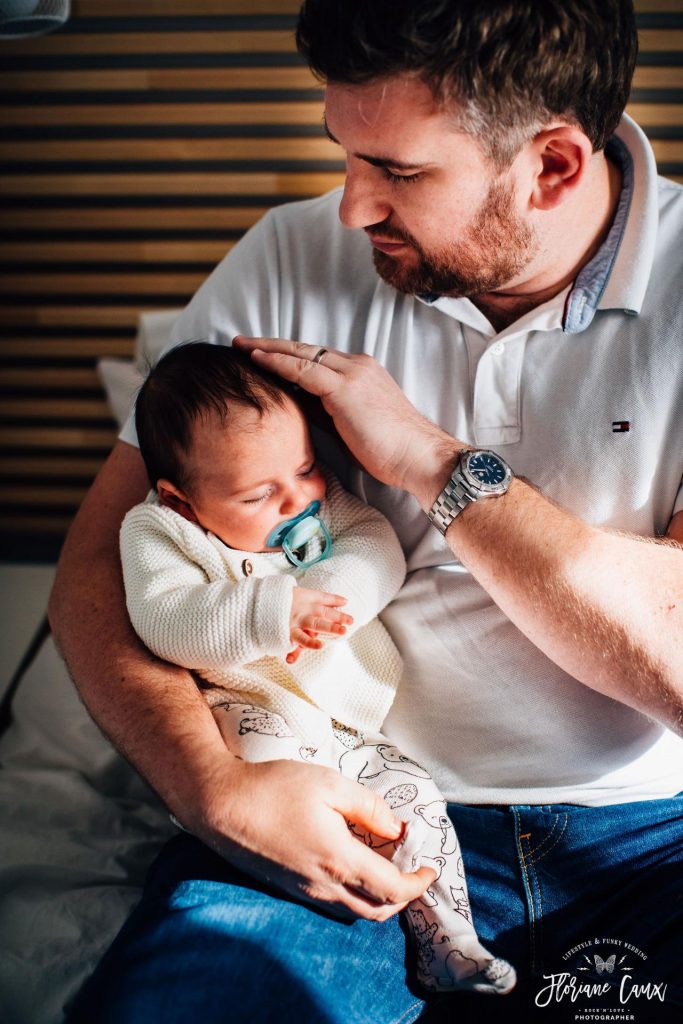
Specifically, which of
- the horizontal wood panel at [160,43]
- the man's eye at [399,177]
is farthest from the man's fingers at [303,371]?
the horizontal wood panel at [160,43]

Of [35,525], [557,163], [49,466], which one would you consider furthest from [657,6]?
[35,525]

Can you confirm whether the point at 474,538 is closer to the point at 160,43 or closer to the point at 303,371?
the point at 303,371

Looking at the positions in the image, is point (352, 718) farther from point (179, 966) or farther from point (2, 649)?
point (2, 649)

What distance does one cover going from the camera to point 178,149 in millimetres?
2088

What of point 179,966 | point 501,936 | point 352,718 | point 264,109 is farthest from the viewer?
point 264,109

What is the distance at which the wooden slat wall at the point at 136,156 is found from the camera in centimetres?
200

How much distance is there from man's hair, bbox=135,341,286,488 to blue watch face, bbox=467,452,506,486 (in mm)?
289

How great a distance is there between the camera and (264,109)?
6.68ft

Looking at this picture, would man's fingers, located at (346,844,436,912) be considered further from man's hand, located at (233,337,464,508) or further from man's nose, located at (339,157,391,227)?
man's nose, located at (339,157,391,227)

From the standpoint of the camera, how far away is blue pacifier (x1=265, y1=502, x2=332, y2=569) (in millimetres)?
1253

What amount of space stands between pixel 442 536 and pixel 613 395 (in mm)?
308

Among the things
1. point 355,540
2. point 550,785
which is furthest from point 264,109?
point 550,785

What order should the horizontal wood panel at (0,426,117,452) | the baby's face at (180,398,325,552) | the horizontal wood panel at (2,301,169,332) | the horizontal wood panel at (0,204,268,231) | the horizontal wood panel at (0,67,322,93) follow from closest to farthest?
the baby's face at (180,398,325,552), the horizontal wood panel at (0,67,322,93), the horizontal wood panel at (0,204,268,231), the horizontal wood panel at (2,301,169,332), the horizontal wood panel at (0,426,117,452)

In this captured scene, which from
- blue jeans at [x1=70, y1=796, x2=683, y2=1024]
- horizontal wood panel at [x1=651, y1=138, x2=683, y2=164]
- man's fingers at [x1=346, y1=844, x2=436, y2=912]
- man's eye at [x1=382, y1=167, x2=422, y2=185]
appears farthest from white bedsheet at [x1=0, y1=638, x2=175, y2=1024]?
horizontal wood panel at [x1=651, y1=138, x2=683, y2=164]
